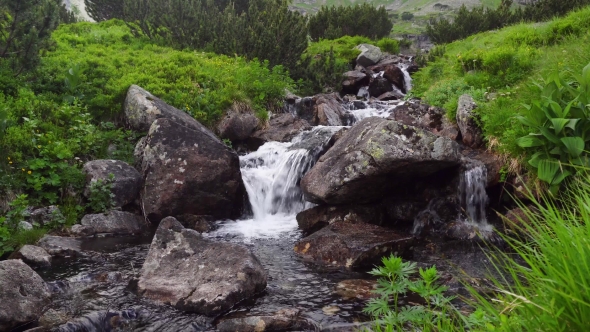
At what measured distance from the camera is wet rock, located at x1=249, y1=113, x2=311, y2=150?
1298 centimetres

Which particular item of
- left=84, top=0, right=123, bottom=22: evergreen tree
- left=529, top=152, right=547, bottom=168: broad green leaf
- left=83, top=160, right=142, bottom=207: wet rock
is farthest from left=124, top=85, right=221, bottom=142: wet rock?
left=84, top=0, right=123, bottom=22: evergreen tree

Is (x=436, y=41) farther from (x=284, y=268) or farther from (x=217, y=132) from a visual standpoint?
(x=284, y=268)

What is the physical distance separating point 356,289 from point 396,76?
16.1 meters

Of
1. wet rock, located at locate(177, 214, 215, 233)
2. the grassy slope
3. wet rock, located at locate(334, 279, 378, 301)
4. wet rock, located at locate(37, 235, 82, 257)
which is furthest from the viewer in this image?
wet rock, located at locate(177, 214, 215, 233)

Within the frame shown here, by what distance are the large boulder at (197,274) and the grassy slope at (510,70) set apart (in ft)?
18.8

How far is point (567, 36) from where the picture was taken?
42.9ft

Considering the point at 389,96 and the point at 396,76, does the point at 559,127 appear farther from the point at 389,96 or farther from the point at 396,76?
the point at 396,76

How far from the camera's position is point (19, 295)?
16.9 feet

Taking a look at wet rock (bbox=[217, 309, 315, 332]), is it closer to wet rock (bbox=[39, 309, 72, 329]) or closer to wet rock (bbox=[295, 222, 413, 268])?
wet rock (bbox=[39, 309, 72, 329])

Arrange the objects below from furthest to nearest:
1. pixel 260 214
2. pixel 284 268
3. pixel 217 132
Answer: pixel 217 132 < pixel 260 214 < pixel 284 268

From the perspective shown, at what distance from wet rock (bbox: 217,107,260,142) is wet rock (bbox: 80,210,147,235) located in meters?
4.33

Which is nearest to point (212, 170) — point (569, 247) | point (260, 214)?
point (260, 214)

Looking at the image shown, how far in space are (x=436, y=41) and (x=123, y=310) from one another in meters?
27.8

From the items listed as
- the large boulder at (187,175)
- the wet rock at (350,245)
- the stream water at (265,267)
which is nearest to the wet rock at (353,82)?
the stream water at (265,267)
